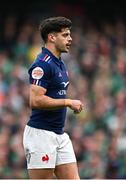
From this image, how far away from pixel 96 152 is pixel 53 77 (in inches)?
219

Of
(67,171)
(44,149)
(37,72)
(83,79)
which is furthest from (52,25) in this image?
(83,79)

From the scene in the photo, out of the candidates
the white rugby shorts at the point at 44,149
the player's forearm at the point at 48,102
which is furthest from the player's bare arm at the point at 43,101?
the white rugby shorts at the point at 44,149

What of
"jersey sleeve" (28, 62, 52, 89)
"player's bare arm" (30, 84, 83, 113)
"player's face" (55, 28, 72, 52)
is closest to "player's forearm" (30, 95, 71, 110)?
"player's bare arm" (30, 84, 83, 113)

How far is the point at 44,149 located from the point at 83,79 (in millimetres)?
7450

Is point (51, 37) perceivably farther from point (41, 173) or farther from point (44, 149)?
point (41, 173)

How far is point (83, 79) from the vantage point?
1516 cm

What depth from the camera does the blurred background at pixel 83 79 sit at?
12.9 meters

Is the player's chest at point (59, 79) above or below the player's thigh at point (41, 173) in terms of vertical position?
above

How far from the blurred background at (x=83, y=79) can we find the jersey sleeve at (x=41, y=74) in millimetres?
4865

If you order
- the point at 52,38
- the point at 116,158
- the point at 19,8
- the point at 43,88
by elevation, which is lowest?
the point at 116,158

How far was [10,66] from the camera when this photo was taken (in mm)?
15109

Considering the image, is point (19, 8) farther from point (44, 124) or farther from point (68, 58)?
point (44, 124)

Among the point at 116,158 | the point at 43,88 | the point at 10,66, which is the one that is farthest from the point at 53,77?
the point at 10,66

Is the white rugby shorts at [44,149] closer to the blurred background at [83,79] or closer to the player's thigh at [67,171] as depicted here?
the player's thigh at [67,171]
